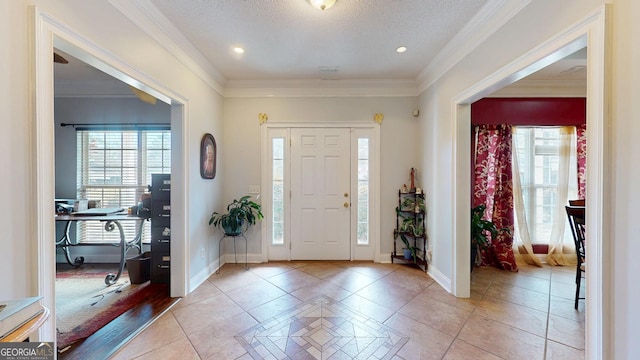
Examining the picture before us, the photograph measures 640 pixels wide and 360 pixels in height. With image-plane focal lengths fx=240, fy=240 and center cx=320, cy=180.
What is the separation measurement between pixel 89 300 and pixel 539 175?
620cm

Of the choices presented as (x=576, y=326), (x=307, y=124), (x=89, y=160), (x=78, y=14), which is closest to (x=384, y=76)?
(x=307, y=124)

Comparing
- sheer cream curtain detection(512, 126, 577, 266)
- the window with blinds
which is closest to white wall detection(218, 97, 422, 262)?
the window with blinds

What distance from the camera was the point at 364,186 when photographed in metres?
3.73

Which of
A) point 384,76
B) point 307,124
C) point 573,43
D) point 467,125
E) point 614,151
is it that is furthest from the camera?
point 307,124

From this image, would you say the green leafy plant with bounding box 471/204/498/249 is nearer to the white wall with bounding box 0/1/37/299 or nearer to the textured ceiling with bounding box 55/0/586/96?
the textured ceiling with bounding box 55/0/586/96

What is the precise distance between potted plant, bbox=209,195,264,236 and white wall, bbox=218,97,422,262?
232 mm

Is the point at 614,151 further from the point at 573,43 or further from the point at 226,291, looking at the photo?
the point at 226,291

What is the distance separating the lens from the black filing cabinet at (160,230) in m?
2.96

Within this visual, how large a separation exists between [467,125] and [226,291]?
328 centimetres

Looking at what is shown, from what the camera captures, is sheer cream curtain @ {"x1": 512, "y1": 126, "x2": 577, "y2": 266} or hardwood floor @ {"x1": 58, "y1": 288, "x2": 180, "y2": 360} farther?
sheer cream curtain @ {"x1": 512, "y1": 126, "x2": 577, "y2": 266}

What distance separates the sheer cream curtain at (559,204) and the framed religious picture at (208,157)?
444 cm

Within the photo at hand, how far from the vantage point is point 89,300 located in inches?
101

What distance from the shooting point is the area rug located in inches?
82.0

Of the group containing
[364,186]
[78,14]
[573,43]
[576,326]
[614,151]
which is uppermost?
[78,14]
